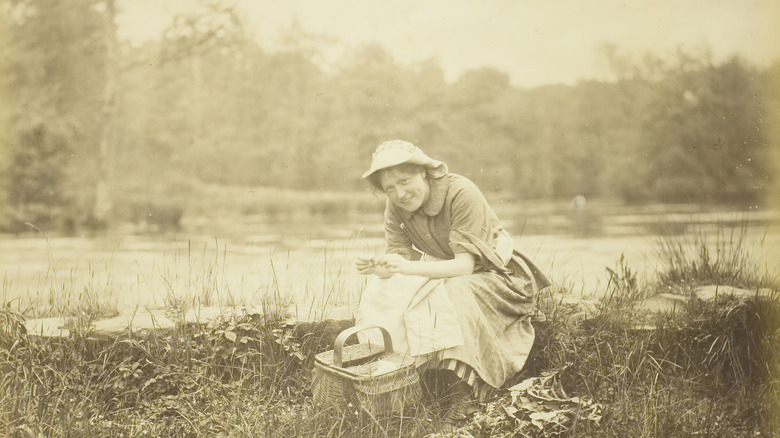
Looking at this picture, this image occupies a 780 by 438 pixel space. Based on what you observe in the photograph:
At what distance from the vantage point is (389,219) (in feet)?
10.3

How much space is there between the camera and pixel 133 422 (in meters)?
2.89

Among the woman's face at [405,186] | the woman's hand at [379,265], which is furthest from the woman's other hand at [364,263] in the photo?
the woman's face at [405,186]

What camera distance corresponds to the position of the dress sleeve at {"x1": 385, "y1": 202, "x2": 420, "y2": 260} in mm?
3139

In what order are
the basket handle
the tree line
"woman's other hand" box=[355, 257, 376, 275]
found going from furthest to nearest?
the tree line → "woman's other hand" box=[355, 257, 376, 275] → the basket handle

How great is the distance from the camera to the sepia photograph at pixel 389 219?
2.87m

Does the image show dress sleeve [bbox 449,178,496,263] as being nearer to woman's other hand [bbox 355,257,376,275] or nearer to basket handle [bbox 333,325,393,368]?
woman's other hand [bbox 355,257,376,275]

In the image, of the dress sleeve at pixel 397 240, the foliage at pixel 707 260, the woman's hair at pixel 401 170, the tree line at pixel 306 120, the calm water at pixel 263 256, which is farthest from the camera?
the foliage at pixel 707 260

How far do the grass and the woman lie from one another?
0.23 metres

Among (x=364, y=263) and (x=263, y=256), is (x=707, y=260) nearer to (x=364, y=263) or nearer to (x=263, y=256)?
(x=364, y=263)

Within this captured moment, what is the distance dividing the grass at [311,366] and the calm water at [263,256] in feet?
0.10

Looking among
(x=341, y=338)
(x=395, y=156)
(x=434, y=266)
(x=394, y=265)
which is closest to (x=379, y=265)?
(x=394, y=265)

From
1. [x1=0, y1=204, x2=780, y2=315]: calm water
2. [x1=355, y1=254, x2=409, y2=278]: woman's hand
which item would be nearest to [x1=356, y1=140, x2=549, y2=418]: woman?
[x1=355, y1=254, x2=409, y2=278]: woman's hand

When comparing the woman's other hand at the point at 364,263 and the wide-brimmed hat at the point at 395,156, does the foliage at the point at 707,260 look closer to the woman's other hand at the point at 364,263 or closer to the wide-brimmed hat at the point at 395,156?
the wide-brimmed hat at the point at 395,156

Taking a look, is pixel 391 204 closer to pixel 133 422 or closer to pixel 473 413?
pixel 473 413
